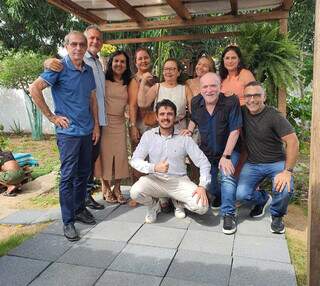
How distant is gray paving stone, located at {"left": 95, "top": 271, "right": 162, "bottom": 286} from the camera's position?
278 cm

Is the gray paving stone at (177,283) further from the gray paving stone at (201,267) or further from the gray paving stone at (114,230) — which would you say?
the gray paving stone at (114,230)

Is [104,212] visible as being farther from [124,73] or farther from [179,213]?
[124,73]

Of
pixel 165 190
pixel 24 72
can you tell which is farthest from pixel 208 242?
pixel 24 72

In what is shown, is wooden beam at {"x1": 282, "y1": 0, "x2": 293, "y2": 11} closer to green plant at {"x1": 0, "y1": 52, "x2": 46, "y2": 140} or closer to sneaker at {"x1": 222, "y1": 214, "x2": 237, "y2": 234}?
sneaker at {"x1": 222, "y1": 214, "x2": 237, "y2": 234}

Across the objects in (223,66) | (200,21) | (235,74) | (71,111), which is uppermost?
(200,21)

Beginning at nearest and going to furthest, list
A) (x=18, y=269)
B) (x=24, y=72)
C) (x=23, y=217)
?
(x=18, y=269), (x=23, y=217), (x=24, y=72)

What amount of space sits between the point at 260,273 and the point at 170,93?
2163 mm

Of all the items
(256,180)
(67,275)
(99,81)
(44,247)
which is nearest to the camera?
(67,275)

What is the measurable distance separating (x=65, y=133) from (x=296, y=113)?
3.54 meters

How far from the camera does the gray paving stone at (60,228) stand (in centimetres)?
372

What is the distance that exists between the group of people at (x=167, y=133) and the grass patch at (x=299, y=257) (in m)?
0.18

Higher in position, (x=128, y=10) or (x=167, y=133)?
(x=128, y=10)

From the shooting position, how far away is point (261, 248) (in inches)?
132

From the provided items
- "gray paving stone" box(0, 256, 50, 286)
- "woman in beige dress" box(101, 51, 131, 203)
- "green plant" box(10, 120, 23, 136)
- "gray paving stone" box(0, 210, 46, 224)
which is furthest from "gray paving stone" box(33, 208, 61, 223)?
→ "green plant" box(10, 120, 23, 136)
